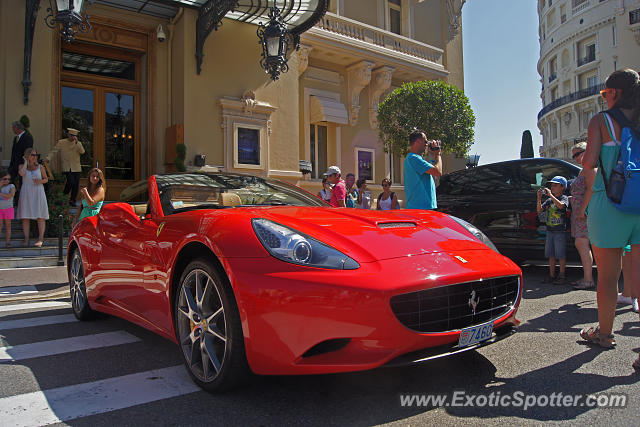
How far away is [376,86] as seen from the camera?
17.9 metres

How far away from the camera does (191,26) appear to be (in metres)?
12.4

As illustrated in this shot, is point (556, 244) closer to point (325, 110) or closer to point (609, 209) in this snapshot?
point (609, 209)

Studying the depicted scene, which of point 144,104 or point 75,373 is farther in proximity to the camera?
point 144,104

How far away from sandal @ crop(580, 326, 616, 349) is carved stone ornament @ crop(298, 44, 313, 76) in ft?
44.1

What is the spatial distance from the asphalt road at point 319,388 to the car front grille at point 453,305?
383 millimetres

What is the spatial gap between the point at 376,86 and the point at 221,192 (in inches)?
599

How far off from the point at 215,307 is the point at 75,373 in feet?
3.71

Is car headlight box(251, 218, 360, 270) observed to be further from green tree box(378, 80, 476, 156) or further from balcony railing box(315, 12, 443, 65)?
balcony railing box(315, 12, 443, 65)

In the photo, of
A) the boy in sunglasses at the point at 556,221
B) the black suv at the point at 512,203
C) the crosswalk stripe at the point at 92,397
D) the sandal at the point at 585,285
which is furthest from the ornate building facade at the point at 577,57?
the crosswalk stripe at the point at 92,397

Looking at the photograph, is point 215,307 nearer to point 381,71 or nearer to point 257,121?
point 257,121

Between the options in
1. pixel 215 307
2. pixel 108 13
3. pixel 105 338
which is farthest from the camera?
pixel 108 13

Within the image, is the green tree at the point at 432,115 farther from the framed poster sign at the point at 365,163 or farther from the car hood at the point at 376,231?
the car hood at the point at 376,231

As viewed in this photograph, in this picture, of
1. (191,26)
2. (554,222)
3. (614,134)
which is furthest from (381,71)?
(614,134)

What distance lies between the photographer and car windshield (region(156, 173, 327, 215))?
340 cm
